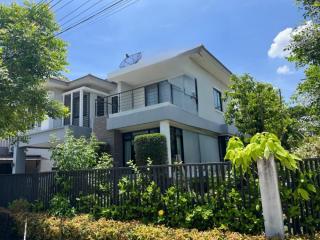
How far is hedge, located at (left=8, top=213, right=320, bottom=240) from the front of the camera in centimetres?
572

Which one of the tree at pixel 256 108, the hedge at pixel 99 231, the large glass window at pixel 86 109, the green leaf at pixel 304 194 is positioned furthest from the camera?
the large glass window at pixel 86 109

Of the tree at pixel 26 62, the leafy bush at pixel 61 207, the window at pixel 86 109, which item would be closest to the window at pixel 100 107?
the window at pixel 86 109

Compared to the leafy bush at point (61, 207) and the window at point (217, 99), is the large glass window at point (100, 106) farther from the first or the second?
the leafy bush at point (61, 207)

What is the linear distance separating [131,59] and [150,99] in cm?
266

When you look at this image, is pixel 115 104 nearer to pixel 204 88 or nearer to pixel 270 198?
pixel 204 88

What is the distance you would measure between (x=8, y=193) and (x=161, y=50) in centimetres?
937

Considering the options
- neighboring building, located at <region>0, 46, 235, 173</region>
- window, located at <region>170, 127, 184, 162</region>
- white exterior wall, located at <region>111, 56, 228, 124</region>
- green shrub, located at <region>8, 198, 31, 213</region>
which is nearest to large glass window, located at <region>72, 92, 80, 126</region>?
neighboring building, located at <region>0, 46, 235, 173</region>

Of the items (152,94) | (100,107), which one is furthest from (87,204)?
(100,107)

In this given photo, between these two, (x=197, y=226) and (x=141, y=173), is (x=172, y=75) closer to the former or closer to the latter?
(x=141, y=173)

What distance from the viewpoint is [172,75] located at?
16531 mm

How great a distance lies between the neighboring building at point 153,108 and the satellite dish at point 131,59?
1.02m

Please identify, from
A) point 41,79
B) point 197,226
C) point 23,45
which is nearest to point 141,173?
point 197,226

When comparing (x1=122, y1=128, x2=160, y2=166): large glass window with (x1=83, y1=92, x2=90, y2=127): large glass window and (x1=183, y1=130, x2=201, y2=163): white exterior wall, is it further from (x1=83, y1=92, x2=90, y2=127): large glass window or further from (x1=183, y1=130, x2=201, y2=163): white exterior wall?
(x1=83, y1=92, x2=90, y2=127): large glass window

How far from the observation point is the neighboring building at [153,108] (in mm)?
14469
